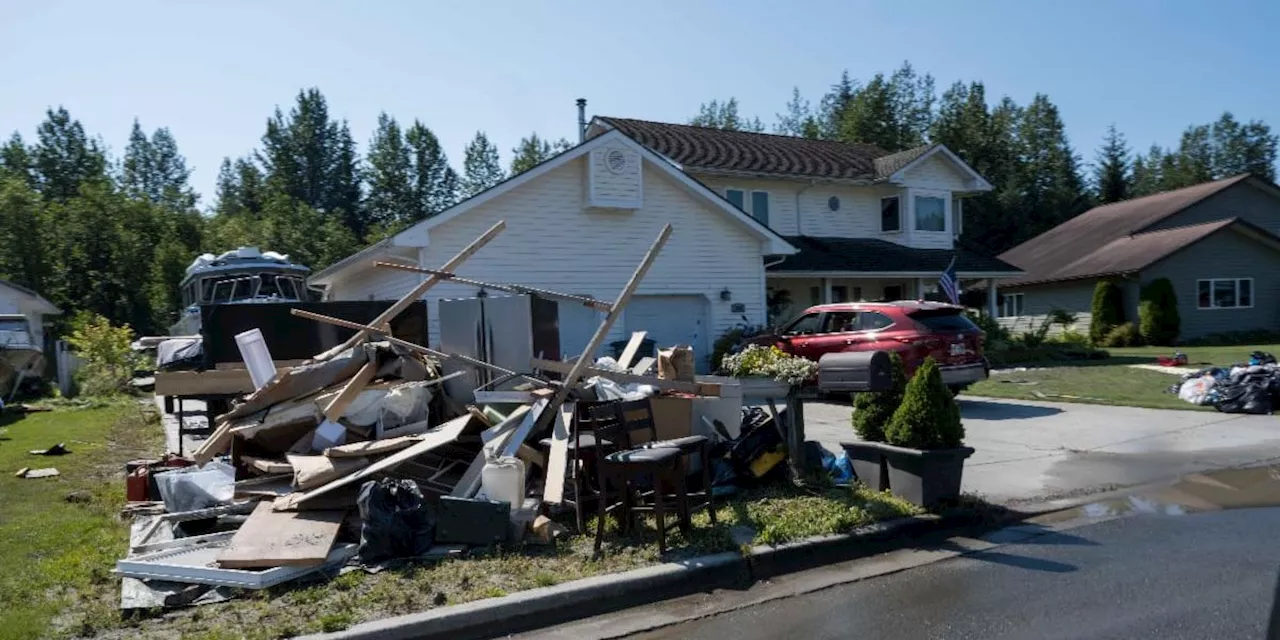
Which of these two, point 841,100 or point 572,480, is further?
point 841,100

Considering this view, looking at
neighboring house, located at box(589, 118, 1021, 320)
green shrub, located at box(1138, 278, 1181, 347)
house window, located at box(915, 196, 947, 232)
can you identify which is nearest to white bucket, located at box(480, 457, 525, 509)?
neighboring house, located at box(589, 118, 1021, 320)

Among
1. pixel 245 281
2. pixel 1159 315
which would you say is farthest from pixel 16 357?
pixel 1159 315

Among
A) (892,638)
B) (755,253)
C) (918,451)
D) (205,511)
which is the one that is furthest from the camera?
(755,253)

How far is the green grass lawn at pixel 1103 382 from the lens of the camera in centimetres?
1536

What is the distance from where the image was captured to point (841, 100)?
60.7m

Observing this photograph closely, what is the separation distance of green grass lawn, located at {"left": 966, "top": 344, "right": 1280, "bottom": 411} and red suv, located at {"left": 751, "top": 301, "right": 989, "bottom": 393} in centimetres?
250

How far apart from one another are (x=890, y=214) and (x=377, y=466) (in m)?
23.4

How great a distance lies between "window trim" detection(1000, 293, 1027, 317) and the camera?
36.0 meters

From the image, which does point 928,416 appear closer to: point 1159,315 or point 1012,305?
point 1159,315

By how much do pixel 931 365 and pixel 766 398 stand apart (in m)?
1.55

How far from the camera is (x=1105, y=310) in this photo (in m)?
30.8

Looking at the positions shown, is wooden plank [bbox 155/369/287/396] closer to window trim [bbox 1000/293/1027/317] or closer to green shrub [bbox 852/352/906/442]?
green shrub [bbox 852/352/906/442]

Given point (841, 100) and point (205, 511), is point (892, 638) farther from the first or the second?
point (841, 100)

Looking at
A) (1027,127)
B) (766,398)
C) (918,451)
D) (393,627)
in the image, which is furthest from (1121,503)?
(1027,127)
